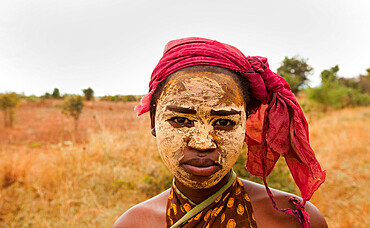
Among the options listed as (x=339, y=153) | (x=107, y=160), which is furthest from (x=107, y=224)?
(x=339, y=153)

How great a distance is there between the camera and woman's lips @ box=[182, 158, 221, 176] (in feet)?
4.67

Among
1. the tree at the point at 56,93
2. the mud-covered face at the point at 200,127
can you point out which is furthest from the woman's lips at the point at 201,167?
the tree at the point at 56,93

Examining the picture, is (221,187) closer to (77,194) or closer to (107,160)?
(77,194)

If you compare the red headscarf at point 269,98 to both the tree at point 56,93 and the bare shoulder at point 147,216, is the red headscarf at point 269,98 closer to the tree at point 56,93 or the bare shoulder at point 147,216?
the bare shoulder at point 147,216

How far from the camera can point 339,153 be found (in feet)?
23.2

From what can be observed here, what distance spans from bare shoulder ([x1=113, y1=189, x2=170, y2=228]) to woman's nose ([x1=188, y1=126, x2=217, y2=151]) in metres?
0.61

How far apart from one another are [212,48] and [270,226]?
1.04 m

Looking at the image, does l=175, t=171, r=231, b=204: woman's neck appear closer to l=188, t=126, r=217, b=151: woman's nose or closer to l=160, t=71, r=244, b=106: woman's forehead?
l=188, t=126, r=217, b=151: woman's nose

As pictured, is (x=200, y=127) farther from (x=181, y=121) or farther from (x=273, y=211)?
(x=273, y=211)

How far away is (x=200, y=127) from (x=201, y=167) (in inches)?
7.7

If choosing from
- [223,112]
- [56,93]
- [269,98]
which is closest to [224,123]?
[223,112]

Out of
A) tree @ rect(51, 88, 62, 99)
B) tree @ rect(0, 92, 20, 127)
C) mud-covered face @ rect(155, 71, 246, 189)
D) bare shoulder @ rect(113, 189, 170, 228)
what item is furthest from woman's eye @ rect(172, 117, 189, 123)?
tree @ rect(51, 88, 62, 99)

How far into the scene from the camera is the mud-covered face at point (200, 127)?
4.72 ft

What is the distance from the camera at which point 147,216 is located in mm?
1826
